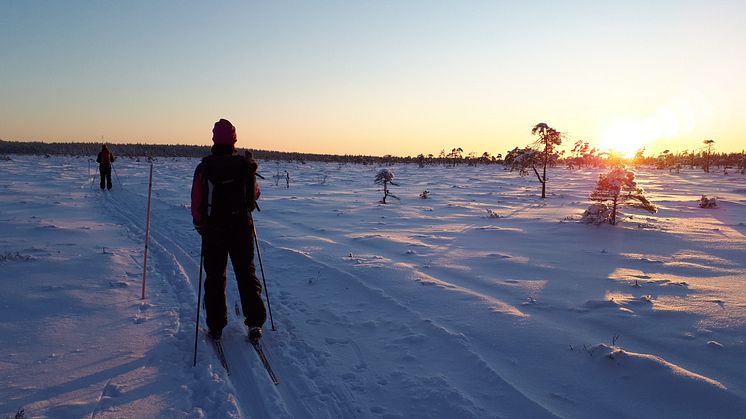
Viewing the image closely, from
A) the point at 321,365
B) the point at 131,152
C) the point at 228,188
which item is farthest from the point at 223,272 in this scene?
the point at 131,152

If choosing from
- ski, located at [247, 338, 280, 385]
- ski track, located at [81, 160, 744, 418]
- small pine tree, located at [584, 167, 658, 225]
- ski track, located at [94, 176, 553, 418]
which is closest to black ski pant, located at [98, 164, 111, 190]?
ski track, located at [81, 160, 744, 418]

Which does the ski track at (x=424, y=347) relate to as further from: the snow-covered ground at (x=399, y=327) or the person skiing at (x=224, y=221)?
the person skiing at (x=224, y=221)

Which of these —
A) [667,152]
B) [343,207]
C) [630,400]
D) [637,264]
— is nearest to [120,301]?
[630,400]

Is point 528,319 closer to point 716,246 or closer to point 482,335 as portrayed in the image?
point 482,335

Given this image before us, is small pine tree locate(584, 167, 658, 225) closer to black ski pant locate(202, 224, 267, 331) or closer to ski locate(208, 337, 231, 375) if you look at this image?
black ski pant locate(202, 224, 267, 331)

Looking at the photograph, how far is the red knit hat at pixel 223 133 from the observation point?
4289mm

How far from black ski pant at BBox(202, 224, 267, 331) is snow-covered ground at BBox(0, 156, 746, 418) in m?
0.32

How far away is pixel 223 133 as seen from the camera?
4301mm

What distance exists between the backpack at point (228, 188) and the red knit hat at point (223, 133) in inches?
6.7

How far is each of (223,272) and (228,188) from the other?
0.93m

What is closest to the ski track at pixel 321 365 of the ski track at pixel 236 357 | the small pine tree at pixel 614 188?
the ski track at pixel 236 357

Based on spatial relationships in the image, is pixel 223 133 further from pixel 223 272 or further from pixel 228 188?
pixel 223 272

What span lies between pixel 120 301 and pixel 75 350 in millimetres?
1441

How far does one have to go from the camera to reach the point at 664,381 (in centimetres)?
350
